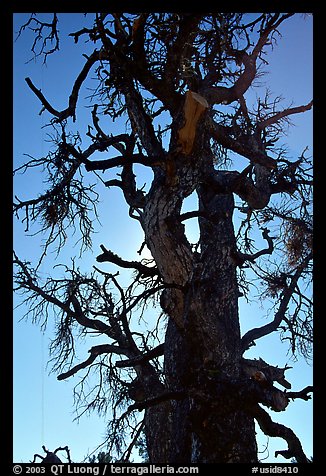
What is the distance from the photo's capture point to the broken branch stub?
4.08 metres

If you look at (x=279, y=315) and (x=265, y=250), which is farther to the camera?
(x=265, y=250)

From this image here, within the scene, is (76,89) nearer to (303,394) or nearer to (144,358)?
(144,358)

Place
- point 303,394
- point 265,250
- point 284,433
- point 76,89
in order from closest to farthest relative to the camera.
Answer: point 284,433, point 303,394, point 76,89, point 265,250

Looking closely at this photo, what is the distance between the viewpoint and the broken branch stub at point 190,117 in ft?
13.4

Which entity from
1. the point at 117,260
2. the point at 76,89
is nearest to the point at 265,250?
the point at 117,260

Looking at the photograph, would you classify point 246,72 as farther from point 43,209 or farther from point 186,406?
point 186,406

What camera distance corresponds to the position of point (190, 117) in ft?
13.6

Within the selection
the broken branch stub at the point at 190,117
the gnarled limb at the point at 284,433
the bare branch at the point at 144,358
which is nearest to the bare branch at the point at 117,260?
the bare branch at the point at 144,358

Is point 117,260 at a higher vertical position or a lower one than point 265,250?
lower

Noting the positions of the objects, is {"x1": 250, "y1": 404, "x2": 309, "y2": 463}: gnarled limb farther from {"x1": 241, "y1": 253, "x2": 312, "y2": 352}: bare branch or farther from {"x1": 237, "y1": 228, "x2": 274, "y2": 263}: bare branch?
{"x1": 237, "y1": 228, "x2": 274, "y2": 263}: bare branch

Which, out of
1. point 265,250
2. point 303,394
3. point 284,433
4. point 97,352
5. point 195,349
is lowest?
point 284,433

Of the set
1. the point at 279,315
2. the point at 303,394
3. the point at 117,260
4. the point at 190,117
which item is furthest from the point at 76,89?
the point at 303,394

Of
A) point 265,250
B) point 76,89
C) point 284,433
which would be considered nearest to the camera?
point 284,433

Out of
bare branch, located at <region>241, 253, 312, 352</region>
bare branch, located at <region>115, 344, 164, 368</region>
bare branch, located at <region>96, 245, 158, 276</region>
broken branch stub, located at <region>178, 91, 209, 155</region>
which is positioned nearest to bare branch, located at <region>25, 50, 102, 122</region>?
broken branch stub, located at <region>178, 91, 209, 155</region>
